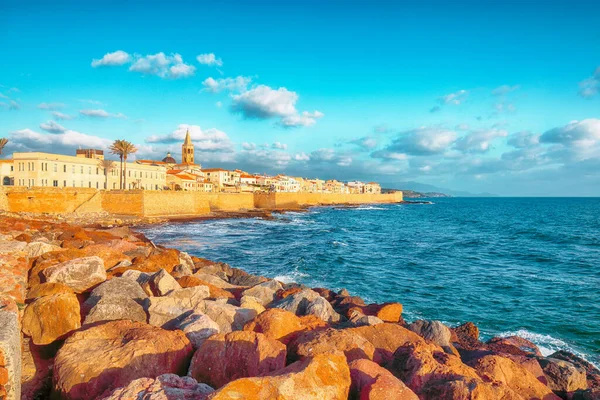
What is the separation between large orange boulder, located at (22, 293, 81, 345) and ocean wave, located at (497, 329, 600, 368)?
10.9 metres

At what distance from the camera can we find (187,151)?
105000mm

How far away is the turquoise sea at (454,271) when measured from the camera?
1303 cm

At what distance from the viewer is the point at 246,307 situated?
7.14 metres

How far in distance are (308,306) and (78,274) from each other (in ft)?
16.0

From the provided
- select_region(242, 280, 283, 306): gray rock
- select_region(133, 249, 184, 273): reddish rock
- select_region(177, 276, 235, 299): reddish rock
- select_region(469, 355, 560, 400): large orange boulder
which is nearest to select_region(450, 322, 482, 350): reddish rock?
select_region(469, 355, 560, 400): large orange boulder

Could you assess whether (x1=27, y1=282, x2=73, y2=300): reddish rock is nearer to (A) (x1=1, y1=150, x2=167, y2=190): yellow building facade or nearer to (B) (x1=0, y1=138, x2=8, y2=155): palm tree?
(A) (x1=1, y1=150, x2=167, y2=190): yellow building facade

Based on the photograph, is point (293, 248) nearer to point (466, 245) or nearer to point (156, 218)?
point (466, 245)

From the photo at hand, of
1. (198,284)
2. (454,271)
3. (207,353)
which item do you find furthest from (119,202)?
(207,353)

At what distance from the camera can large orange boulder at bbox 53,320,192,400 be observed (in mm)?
4078

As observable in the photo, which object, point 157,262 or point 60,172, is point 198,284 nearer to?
point 157,262

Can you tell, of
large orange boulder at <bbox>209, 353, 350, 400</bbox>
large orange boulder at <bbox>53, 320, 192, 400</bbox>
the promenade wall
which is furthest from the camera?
the promenade wall

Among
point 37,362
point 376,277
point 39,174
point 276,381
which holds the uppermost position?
point 39,174

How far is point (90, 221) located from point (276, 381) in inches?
1515

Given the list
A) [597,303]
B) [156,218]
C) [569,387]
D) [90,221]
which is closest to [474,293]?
[597,303]
